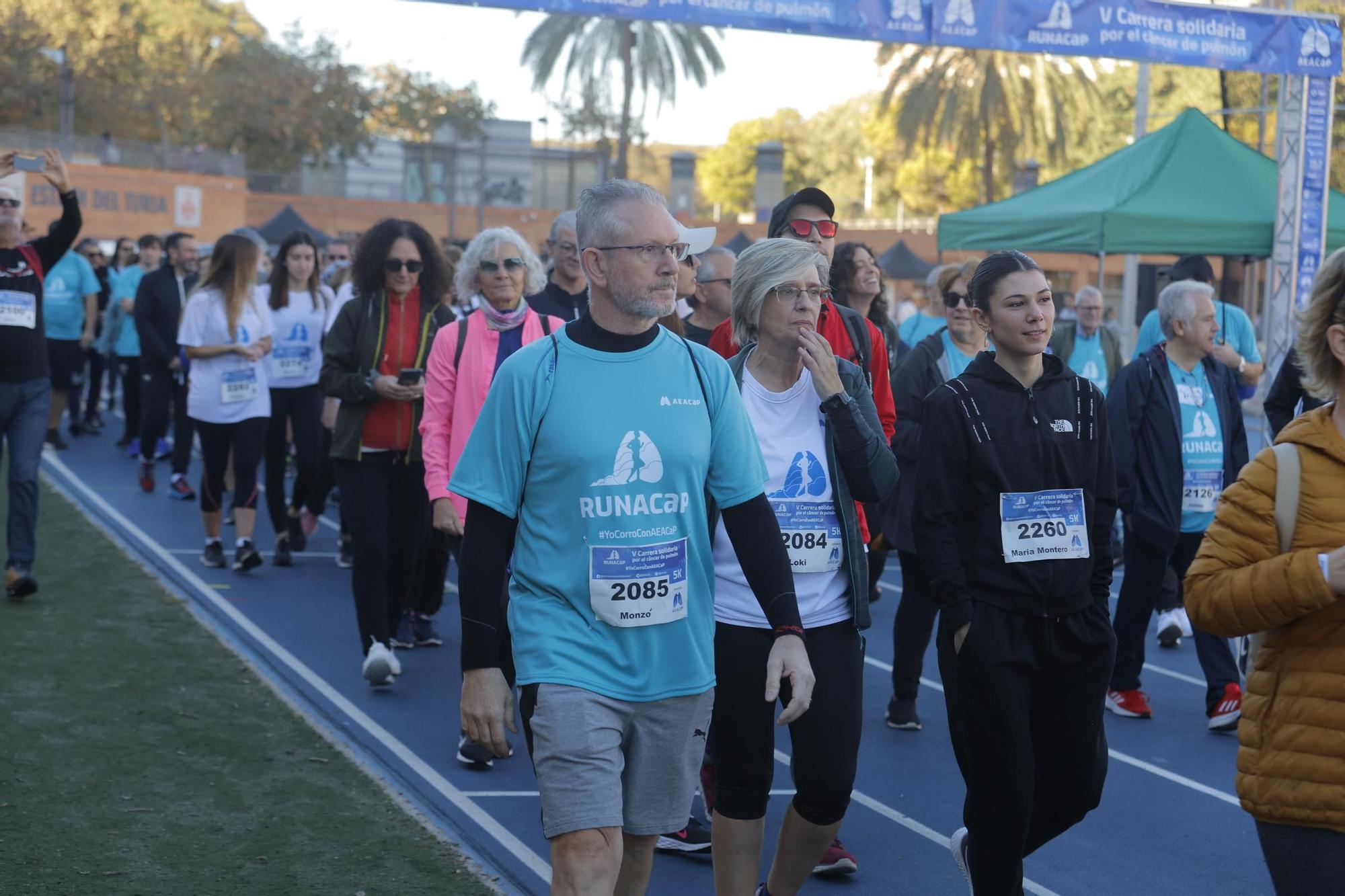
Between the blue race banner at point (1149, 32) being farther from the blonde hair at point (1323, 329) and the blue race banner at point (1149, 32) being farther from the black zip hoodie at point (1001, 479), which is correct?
the blonde hair at point (1323, 329)

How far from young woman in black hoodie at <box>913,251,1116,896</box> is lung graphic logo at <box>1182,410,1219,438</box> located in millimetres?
3326

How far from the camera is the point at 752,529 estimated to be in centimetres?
369

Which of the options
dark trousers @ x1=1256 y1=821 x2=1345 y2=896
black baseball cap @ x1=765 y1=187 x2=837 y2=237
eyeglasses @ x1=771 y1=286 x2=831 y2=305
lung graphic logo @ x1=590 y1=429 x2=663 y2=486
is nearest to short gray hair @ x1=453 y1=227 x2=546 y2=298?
black baseball cap @ x1=765 y1=187 x2=837 y2=237

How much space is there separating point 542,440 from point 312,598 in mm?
6592

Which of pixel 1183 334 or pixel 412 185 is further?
pixel 412 185

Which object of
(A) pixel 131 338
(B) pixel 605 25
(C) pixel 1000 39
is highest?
(B) pixel 605 25

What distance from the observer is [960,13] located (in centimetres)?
1334

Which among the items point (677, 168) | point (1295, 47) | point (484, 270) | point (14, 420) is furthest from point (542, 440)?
point (677, 168)

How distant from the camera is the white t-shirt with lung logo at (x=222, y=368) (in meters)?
10.3

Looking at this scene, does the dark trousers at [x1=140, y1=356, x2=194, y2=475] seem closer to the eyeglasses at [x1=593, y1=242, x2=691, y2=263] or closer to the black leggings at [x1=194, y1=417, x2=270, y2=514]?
the black leggings at [x1=194, y1=417, x2=270, y2=514]

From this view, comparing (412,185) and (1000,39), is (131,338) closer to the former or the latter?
(1000,39)

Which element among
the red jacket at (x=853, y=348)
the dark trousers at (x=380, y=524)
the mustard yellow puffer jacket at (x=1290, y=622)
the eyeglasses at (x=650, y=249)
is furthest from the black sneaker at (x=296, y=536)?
the mustard yellow puffer jacket at (x=1290, y=622)

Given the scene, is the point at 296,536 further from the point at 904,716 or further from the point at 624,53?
the point at 624,53

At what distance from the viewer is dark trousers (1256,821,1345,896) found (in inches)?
117
